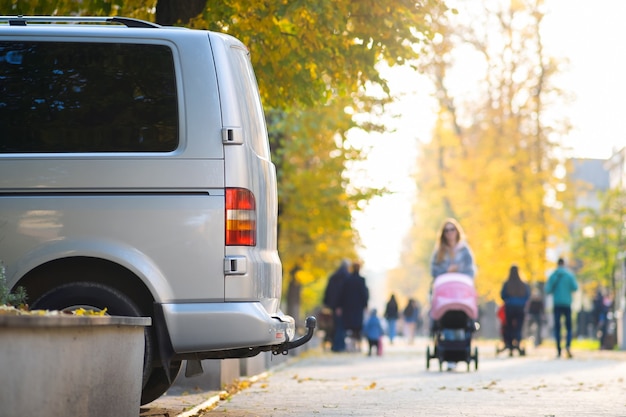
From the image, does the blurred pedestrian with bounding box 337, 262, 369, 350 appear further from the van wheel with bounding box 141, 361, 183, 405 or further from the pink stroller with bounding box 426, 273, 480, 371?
the van wheel with bounding box 141, 361, 183, 405

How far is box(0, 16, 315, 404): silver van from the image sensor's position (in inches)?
318

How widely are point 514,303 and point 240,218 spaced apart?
20178mm

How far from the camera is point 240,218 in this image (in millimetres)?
8203

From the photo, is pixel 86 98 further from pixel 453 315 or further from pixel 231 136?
pixel 453 315

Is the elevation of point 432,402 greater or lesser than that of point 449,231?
lesser

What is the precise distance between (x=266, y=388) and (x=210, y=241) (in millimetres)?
6405

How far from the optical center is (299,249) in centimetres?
3269

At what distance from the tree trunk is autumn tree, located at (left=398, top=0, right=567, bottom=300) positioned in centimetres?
2875

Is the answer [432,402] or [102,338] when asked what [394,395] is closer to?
[432,402]

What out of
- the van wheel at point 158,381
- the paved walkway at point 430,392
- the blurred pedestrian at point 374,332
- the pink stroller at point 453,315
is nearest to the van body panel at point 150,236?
the van wheel at point 158,381

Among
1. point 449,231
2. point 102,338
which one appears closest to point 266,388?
point 449,231

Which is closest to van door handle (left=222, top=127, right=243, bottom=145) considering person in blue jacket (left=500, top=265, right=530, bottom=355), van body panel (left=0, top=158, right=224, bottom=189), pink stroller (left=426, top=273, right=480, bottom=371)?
van body panel (left=0, top=158, right=224, bottom=189)

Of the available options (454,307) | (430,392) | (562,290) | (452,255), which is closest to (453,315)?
(454,307)

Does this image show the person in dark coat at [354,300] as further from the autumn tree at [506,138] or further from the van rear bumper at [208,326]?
the van rear bumper at [208,326]
